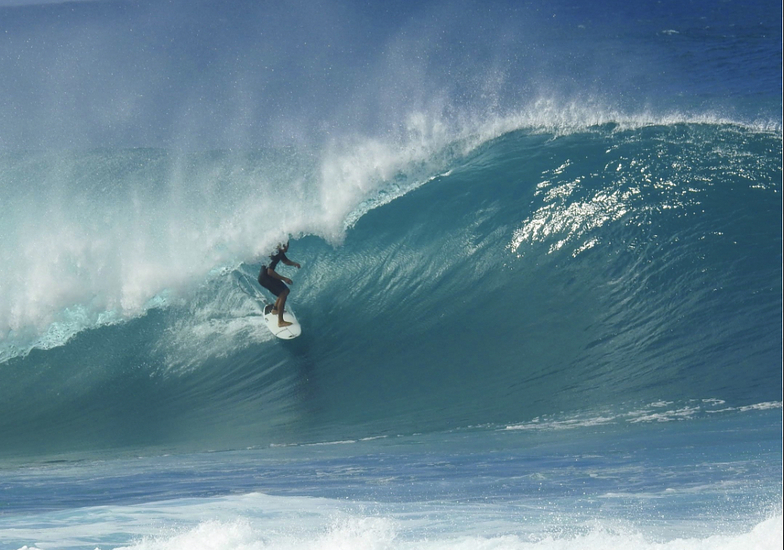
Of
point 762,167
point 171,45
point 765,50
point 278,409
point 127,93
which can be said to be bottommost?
point 278,409

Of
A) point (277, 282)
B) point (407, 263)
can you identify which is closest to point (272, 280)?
point (277, 282)

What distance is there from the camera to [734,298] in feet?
27.0

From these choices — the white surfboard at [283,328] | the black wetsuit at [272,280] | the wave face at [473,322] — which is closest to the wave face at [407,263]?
the wave face at [473,322]

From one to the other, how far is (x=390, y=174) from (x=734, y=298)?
470 centimetres

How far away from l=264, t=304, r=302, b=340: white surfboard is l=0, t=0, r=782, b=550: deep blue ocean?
Answer: 10.3 inches

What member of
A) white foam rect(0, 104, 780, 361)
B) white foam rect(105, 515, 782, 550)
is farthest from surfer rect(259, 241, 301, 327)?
white foam rect(105, 515, 782, 550)

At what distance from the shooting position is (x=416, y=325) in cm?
853

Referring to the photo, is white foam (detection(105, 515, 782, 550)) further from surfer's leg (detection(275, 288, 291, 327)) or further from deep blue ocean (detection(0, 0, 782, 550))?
A: surfer's leg (detection(275, 288, 291, 327))

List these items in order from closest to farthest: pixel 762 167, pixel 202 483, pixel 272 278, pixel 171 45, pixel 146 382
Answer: pixel 202 483 → pixel 272 278 → pixel 146 382 → pixel 762 167 → pixel 171 45

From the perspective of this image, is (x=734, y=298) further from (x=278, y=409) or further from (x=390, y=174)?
(x=278, y=409)

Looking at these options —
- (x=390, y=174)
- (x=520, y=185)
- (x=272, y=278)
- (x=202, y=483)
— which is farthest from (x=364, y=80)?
(x=202, y=483)

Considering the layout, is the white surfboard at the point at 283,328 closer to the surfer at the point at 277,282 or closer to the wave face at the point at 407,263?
the surfer at the point at 277,282

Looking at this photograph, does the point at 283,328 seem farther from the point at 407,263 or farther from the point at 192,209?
the point at 192,209

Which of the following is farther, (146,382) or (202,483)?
(146,382)
